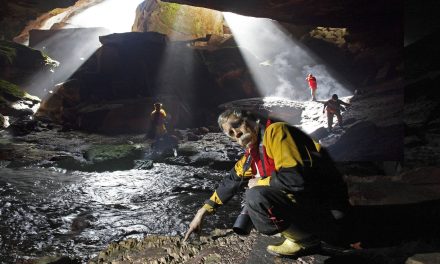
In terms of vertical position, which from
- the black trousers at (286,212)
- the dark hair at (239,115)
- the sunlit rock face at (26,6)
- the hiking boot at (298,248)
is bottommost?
the hiking boot at (298,248)

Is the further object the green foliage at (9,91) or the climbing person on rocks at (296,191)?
the green foliage at (9,91)

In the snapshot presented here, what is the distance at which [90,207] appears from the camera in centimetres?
549

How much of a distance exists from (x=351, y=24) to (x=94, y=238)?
13964mm

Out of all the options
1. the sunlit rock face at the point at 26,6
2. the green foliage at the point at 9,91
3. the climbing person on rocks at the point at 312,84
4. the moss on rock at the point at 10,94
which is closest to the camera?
the sunlit rock face at the point at 26,6

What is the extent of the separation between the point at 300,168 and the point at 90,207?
498 cm

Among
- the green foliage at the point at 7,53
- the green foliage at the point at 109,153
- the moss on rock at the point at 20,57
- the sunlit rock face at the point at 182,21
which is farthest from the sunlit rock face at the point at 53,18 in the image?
the green foliage at the point at 109,153

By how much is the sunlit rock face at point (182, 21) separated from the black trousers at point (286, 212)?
26271mm

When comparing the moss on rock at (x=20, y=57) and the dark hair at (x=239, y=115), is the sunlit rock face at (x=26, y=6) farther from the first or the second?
the dark hair at (x=239, y=115)

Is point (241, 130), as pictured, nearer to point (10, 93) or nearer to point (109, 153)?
point (109, 153)

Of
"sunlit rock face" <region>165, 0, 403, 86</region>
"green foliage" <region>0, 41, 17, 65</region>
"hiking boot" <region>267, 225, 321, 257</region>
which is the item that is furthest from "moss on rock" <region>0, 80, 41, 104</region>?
"hiking boot" <region>267, 225, 321, 257</region>

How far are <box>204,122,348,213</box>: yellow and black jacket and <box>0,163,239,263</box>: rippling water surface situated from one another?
106 inches

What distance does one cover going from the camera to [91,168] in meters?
8.66

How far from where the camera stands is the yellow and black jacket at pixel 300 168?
5.83 ft

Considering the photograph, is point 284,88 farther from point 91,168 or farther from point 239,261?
point 239,261
